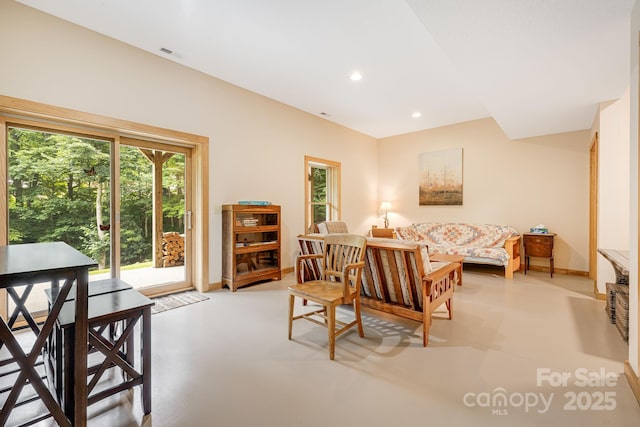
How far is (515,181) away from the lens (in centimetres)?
535

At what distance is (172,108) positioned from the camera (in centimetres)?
353

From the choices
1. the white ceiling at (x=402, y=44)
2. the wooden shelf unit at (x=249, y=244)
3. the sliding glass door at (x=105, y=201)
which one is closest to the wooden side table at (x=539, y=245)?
the white ceiling at (x=402, y=44)

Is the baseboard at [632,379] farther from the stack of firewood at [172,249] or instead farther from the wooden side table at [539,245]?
the stack of firewood at [172,249]

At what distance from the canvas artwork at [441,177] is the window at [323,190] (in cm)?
201

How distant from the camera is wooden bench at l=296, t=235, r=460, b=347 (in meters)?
2.29

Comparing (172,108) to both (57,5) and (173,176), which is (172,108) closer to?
(173,176)

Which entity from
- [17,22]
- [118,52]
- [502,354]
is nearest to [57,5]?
[17,22]

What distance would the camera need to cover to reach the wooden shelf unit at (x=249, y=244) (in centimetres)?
390

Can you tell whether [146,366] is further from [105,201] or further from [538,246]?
[538,246]

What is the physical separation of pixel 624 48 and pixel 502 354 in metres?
2.78

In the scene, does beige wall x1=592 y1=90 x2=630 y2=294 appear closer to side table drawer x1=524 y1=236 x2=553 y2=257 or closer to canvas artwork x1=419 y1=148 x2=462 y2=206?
side table drawer x1=524 y1=236 x2=553 y2=257

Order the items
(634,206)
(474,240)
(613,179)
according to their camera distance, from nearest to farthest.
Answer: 1. (634,206)
2. (613,179)
3. (474,240)

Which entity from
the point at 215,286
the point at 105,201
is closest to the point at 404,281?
the point at 215,286

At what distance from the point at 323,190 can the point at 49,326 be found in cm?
515
